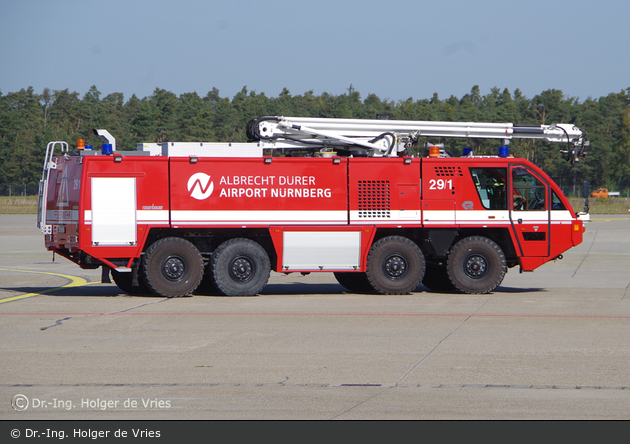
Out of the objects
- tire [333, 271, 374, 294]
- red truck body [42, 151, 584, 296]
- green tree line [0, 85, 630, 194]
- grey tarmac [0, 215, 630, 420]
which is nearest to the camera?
grey tarmac [0, 215, 630, 420]

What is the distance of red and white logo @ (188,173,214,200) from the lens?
1428 cm

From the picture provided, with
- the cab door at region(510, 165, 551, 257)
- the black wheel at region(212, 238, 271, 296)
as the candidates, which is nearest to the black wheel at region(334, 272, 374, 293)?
the black wheel at region(212, 238, 271, 296)

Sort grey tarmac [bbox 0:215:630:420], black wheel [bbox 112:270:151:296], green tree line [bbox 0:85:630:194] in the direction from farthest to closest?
green tree line [bbox 0:85:630:194] < black wheel [bbox 112:270:151:296] < grey tarmac [bbox 0:215:630:420]

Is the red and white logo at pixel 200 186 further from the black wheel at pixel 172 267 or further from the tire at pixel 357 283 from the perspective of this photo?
the tire at pixel 357 283

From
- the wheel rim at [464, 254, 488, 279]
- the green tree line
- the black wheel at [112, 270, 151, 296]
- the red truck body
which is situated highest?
the green tree line

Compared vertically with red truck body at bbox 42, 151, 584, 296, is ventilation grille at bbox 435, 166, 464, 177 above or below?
above

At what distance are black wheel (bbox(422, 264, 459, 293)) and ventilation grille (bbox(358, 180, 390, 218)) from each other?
6.05ft

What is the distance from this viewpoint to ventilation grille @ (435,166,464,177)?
586 inches

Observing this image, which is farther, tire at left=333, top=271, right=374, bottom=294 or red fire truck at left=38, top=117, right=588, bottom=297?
tire at left=333, top=271, right=374, bottom=294

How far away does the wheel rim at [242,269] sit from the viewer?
565 inches

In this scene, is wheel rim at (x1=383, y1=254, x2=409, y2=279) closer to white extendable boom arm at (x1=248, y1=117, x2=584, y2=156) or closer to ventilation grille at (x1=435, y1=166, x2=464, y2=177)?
ventilation grille at (x1=435, y1=166, x2=464, y2=177)

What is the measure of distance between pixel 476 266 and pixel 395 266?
1.64 metres

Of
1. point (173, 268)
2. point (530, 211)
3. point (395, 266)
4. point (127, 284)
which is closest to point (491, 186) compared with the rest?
point (530, 211)

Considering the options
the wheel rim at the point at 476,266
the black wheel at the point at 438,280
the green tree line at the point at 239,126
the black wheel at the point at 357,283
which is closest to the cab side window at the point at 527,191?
the wheel rim at the point at 476,266
